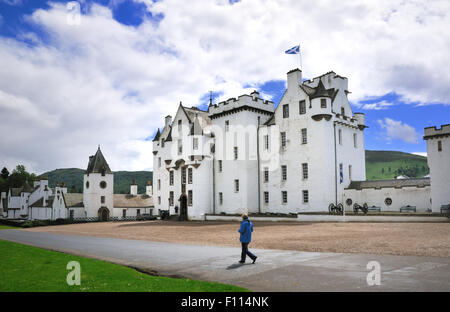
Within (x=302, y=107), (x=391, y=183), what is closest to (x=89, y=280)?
(x=391, y=183)

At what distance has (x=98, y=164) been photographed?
69938mm

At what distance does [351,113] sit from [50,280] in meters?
43.6

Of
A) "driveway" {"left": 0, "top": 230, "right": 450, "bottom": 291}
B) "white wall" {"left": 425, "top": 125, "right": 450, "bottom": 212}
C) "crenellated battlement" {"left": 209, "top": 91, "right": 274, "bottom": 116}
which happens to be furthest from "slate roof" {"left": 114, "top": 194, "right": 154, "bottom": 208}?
"driveway" {"left": 0, "top": 230, "right": 450, "bottom": 291}

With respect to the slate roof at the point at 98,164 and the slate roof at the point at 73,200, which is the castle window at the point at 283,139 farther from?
the slate roof at the point at 73,200

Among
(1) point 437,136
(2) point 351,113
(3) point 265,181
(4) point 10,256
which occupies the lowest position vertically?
(4) point 10,256

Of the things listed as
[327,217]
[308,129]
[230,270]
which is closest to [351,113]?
[308,129]

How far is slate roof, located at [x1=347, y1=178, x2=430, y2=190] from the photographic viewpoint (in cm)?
3722

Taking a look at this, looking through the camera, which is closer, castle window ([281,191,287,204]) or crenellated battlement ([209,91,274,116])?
castle window ([281,191,287,204])

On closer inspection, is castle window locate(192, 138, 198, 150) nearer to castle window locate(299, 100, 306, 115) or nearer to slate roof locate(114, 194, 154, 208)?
castle window locate(299, 100, 306, 115)

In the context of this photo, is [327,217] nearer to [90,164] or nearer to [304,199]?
[304,199]

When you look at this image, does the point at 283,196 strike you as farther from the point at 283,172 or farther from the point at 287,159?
the point at 287,159

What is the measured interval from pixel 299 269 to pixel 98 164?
6405cm

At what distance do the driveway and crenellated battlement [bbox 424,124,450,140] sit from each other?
22.8 metres
